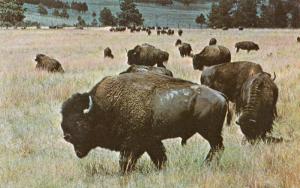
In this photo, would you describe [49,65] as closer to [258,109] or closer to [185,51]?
[185,51]

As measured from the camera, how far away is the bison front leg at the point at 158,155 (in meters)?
6.91

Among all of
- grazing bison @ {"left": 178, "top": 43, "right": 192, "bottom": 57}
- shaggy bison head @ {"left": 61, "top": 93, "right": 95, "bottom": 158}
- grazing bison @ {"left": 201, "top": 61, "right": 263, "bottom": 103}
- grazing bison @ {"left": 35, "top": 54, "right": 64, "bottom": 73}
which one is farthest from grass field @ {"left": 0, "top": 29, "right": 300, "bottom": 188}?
grazing bison @ {"left": 178, "top": 43, "right": 192, "bottom": 57}

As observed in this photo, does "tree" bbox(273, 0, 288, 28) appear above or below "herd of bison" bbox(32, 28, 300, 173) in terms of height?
below

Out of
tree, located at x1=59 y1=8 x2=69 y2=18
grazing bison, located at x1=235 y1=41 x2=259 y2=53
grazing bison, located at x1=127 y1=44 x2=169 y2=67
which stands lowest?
tree, located at x1=59 y1=8 x2=69 y2=18

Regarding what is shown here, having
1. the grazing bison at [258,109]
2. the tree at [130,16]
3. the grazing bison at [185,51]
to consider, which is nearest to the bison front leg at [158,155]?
the grazing bison at [258,109]

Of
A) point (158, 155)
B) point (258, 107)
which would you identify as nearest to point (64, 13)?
point (258, 107)

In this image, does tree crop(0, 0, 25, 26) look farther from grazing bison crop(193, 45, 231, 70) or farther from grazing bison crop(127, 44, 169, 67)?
grazing bison crop(193, 45, 231, 70)

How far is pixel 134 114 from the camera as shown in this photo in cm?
656

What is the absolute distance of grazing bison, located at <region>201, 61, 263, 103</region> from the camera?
39.8 feet

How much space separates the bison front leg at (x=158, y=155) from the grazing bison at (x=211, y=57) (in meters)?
15.5

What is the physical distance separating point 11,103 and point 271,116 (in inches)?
266

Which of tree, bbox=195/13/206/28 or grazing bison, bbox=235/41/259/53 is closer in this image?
grazing bison, bbox=235/41/259/53

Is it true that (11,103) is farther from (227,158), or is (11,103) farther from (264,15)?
(264,15)

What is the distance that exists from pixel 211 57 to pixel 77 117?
1692cm
